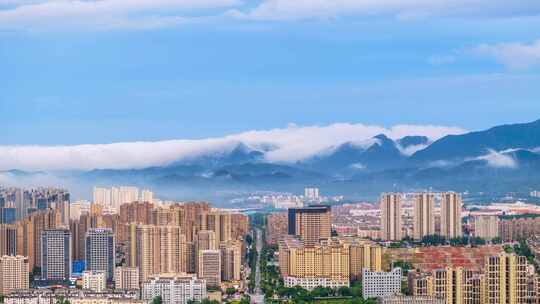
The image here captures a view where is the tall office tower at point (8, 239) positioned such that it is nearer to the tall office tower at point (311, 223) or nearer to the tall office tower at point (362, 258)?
the tall office tower at point (362, 258)

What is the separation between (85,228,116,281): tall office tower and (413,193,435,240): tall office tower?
4986 millimetres

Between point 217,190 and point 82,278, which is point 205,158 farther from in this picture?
point 82,278

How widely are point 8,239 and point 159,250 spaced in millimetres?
1774

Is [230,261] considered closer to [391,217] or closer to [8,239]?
[8,239]

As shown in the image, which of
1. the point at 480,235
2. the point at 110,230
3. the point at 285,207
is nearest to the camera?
the point at 110,230

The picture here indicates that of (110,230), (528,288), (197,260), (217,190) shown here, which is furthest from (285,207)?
(528,288)

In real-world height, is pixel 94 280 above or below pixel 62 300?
above

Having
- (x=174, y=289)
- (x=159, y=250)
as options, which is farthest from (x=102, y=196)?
(x=174, y=289)

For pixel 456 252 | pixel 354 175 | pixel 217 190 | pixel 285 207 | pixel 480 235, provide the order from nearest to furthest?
1. pixel 456 252
2. pixel 480 235
3. pixel 285 207
4. pixel 217 190
5. pixel 354 175

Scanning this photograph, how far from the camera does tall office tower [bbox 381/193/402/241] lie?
63.7 feet

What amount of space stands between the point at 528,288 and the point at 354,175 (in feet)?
53.3

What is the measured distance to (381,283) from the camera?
13266 mm

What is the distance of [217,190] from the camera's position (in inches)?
908

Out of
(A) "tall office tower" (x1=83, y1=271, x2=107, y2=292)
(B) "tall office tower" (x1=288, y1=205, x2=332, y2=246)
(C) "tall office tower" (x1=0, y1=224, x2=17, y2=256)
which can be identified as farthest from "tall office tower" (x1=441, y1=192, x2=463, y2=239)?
(A) "tall office tower" (x1=83, y1=271, x2=107, y2=292)
